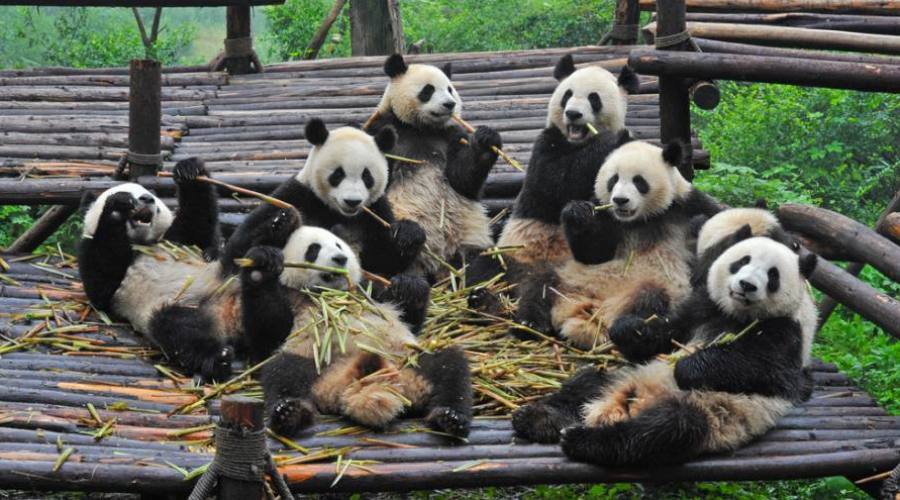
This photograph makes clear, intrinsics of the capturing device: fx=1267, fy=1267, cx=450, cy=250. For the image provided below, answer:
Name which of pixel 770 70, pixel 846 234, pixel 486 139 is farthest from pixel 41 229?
pixel 846 234

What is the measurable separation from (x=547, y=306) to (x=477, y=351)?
40cm

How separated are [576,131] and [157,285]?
2.09m

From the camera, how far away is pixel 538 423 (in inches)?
171

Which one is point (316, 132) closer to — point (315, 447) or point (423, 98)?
point (423, 98)

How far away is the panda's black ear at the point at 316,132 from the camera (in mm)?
5547

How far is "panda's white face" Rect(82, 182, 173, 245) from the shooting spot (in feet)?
Result: 18.6

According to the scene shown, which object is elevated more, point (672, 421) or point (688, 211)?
point (688, 211)

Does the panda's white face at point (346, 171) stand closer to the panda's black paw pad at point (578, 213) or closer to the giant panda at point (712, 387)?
the panda's black paw pad at point (578, 213)

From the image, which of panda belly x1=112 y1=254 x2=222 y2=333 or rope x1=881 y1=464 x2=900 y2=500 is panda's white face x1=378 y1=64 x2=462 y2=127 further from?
rope x1=881 y1=464 x2=900 y2=500

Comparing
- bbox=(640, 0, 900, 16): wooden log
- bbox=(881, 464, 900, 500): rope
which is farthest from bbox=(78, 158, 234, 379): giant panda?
bbox=(640, 0, 900, 16): wooden log

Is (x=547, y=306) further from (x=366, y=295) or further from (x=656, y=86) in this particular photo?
(x=656, y=86)

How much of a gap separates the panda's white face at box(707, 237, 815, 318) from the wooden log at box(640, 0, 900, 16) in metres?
3.96

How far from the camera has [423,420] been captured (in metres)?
4.44

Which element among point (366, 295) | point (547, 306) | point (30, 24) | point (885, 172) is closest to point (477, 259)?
point (547, 306)
